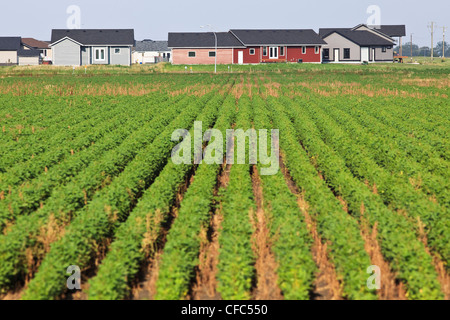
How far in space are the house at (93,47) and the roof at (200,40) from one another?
21.0 feet

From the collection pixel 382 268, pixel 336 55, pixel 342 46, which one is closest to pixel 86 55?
pixel 336 55

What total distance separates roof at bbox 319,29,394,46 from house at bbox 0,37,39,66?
52464 millimetres

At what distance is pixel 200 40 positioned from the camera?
73.4 metres

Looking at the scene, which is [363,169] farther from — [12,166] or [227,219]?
[12,166]

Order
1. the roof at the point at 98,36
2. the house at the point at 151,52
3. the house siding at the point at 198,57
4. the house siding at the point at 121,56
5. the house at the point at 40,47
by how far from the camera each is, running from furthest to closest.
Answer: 1. the house at the point at 151,52
2. the house at the point at 40,47
3. the house siding at the point at 121,56
4. the roof at the point at 98,36
5. the house siding at the point at 198,57

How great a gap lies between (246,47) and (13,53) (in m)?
42.9

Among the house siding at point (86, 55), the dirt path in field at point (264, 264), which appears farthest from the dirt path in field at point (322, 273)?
the house siding at point (86, 55)

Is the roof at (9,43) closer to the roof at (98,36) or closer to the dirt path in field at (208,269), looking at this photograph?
the roof at (98,36)

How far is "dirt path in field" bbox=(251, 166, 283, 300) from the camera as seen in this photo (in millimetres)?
7637

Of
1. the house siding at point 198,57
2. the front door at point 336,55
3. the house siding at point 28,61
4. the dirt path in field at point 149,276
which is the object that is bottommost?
the dirt path in field at point 149,276

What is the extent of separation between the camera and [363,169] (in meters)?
13.5

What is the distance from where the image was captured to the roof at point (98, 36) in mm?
73625

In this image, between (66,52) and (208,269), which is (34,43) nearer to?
(66,52)
